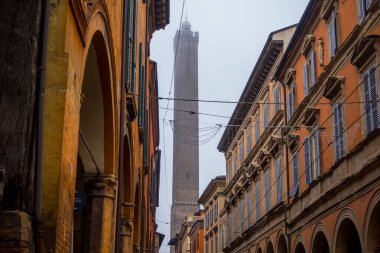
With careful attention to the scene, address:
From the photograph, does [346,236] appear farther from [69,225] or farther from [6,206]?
[6,206]

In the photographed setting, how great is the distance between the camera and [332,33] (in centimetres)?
1925

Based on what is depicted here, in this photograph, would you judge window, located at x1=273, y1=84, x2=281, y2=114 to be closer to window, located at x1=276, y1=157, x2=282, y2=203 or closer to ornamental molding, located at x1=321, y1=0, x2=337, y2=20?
window, located at x1=276, y1=157, x2=282, y2=203

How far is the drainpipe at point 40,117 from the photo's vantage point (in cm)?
498

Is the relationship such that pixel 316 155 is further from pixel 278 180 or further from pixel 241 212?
pixel 241 212

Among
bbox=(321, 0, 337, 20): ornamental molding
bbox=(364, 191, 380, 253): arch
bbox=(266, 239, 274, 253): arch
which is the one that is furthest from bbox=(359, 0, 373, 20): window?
bbox=(266, 239, 274, 253): arch

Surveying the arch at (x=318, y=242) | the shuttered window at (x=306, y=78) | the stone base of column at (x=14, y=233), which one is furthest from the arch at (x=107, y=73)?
the shuttered window at (x=306, y=78)

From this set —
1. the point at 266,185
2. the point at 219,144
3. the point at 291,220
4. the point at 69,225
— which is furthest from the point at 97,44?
the point at 219,144

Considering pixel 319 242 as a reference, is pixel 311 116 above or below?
above

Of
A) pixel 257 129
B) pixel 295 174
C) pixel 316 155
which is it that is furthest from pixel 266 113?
pixel 316 155

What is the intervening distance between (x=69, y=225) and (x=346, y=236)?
548 inches

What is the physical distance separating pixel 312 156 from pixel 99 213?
11.9 meters

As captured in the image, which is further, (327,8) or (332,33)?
(327,8)

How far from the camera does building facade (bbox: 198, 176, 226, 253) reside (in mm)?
44750

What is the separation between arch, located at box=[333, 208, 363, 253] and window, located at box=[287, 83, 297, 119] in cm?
623
